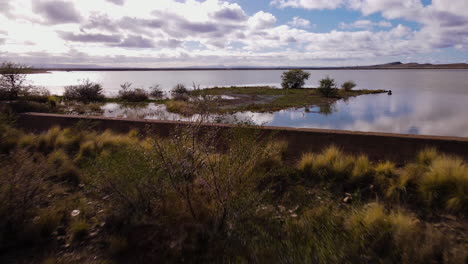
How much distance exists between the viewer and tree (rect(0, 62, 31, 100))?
16803mm

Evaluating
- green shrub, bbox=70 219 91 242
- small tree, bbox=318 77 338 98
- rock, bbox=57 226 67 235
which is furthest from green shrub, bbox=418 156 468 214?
small tree, bbox=318 77 338 98

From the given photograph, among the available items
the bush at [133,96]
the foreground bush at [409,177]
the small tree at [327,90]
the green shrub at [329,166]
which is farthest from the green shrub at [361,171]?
the small tree at [327,90]

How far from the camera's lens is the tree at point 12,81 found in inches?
662

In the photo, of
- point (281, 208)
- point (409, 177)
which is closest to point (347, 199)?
point (281, 208)

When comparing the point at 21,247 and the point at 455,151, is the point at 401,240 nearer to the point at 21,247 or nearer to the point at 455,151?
the point at 455,151

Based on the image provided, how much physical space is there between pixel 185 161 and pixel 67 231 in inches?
68.2

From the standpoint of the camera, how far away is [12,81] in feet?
57.2

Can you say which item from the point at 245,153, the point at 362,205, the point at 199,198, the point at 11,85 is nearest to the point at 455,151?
the point at 362,205

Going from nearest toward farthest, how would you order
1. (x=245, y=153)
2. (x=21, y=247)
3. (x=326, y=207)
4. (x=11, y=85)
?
(x=21, y=247), (x=326, y=207), (x=245, y=153), (x=11, y=85)

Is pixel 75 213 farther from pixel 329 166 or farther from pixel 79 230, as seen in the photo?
pixel 329 166

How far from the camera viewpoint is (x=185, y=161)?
3514mm

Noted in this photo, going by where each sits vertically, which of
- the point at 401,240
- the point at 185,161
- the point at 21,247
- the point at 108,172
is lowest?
the point at 21,247

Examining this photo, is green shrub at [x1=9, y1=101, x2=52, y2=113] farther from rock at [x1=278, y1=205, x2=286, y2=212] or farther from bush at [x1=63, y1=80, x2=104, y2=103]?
rock at [x1=278, y1=205, x2=286, y2=212]

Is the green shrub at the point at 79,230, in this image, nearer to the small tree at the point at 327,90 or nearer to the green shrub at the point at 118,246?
the green shrub at the point at 118,246
